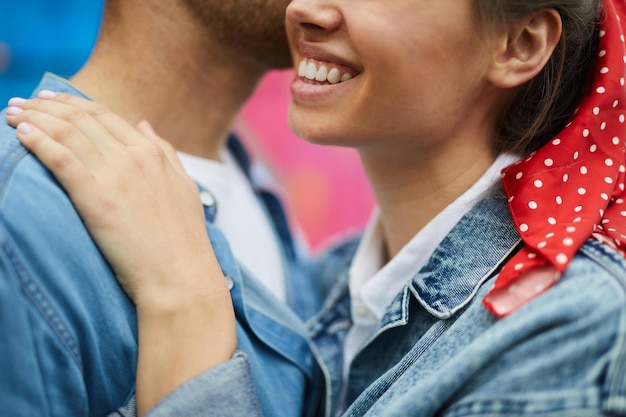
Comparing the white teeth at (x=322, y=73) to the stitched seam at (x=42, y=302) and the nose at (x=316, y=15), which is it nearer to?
the nose at (x=316, y=15)

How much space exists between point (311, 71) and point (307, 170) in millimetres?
2054

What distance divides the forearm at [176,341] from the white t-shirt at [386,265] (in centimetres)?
37

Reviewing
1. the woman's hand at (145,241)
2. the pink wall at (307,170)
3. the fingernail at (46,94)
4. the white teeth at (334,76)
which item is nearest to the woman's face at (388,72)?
the white teeth at (334,76)

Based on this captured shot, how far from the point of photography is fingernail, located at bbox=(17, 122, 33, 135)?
3.52ft

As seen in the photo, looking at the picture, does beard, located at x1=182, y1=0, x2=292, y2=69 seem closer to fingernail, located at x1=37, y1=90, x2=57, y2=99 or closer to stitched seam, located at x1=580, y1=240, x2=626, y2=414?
fingernail, located at x1=37, y1=90, x2=57, y2=99

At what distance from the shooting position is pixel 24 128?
3.53 ft

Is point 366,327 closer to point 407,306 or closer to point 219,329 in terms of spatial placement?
point 407,306

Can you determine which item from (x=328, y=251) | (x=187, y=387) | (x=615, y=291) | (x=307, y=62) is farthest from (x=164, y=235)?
(x=328, y=251)

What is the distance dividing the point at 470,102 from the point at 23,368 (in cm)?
84

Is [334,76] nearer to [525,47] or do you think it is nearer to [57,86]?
[525,47]

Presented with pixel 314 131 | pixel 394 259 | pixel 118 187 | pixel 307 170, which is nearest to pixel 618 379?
pixel 394 259

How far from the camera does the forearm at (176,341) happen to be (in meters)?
1.05

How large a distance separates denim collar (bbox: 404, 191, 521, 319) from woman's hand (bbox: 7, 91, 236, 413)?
0.35 metres

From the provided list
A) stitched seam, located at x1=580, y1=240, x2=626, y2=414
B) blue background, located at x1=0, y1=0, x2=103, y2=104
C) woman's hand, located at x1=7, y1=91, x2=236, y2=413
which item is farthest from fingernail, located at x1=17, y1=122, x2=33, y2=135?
blue background, located at x1=0, y1=0, x2=103, y2=104
